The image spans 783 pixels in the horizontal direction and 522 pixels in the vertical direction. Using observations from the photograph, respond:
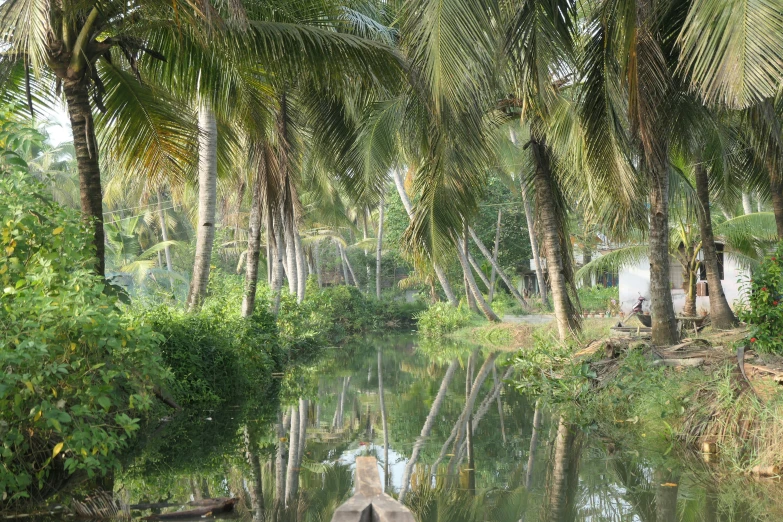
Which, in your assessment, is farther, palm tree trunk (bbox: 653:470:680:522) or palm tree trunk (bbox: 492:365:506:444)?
palm tree trunk (bbox: 492:365:506:444)

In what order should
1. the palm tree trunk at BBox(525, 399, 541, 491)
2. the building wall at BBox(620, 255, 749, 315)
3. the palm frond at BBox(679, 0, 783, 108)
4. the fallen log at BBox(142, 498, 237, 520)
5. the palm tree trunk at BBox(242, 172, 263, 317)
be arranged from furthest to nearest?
the building wall at BBox(620, 255, 749, 315)
the palm tree trunk at BBox(242, 172, 263, 317)
the palm tree trunk at BBox(525, 399, 541, 491)
the palm frond at BBox(679, 0, 783, 108)
the fallen log at BBox(142, 498, 237, 520)

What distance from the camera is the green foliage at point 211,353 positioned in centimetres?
1164

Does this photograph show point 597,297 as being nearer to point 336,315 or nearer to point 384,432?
point 336,315

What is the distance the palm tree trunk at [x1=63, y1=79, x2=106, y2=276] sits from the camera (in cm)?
886

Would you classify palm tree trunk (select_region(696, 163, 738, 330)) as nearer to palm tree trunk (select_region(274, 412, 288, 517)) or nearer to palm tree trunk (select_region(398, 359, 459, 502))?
palm tree trunk (select_region(398, 359, 459, 502))

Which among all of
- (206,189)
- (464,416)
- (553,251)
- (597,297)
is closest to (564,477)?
(464,416)

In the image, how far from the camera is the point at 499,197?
33.5 m

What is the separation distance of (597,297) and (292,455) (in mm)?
25278

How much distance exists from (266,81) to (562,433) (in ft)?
20.8

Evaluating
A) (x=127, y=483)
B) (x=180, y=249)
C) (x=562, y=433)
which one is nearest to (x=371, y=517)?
(x=127, y=483)

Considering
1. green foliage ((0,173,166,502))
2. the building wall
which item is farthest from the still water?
the building wall

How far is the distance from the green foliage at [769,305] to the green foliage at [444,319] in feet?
68.1

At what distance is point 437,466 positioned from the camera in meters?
8.25

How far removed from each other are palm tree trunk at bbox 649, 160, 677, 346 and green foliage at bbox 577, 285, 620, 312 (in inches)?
728
